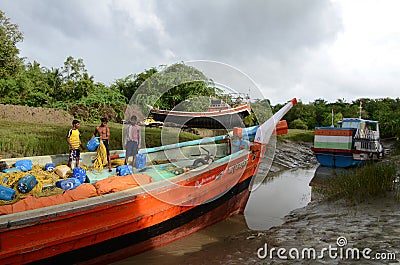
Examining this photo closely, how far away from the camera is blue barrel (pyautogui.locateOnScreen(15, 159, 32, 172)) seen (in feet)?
21.6

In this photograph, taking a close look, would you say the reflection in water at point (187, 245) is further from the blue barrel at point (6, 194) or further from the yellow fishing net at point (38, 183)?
the blue barrel at point (6, 194)

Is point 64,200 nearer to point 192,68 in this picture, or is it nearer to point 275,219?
point 192,68

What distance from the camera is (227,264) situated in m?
5.07

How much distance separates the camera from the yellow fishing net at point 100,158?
7.46 meters

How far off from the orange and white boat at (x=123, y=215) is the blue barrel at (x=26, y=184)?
1.07 meters

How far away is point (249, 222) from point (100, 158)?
3903mm

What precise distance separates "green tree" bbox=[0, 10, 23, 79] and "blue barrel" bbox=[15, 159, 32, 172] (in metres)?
15.1

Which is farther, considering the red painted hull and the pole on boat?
the pole on boat

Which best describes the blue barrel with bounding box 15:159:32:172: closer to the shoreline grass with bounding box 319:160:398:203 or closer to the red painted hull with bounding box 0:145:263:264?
the red painted hull with bounding box 0:145:263:264

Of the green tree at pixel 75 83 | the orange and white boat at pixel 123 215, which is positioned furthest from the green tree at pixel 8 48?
the orange and white boat at pixel 123 215

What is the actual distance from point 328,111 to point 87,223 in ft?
165

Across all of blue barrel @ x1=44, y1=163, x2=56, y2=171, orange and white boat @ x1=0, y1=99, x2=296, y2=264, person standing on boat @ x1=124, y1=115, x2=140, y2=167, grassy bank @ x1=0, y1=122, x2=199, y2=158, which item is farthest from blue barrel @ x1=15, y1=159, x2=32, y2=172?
grassy bank @ x1=0, y1=122, x2=199, y2=158

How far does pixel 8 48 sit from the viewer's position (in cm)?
1902

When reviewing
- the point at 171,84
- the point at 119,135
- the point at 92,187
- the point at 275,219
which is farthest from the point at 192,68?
the point at 119,135
